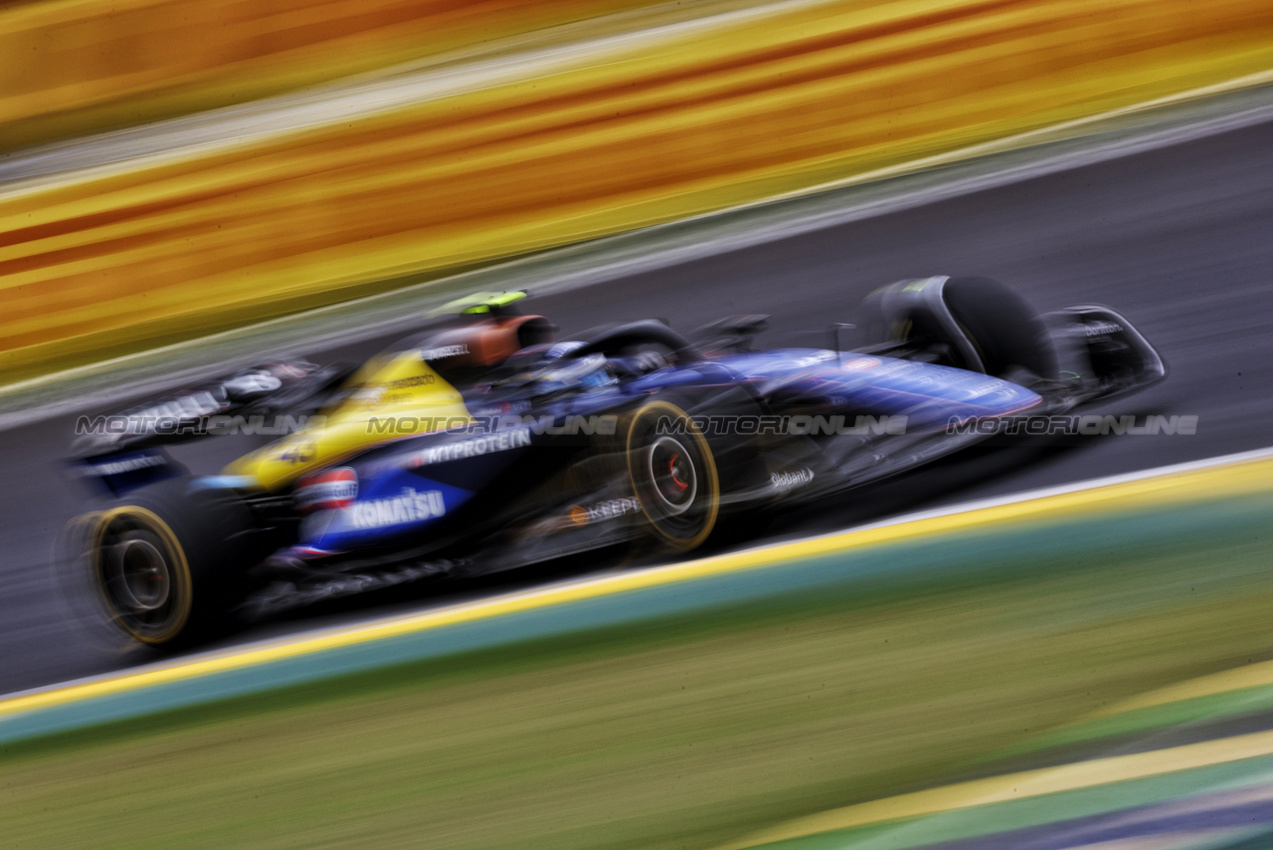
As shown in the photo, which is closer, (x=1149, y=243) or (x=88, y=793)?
(x=88, y=793)

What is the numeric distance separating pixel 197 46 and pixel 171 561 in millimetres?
6854

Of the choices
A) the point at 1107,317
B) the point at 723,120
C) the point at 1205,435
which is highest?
the point at 723,120

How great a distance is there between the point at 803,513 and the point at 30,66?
28.6 ft

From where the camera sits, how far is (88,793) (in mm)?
3191

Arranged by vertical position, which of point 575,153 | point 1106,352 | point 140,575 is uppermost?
point 575,153

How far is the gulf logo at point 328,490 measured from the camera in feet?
13.0

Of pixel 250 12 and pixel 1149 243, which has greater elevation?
pixel 250 12

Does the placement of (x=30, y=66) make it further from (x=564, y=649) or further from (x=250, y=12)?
(x=564, y=649)

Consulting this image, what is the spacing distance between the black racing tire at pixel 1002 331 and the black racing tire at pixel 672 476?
1198mm

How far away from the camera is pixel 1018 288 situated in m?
5.44

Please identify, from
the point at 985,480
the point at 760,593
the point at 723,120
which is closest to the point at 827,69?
the point at 723,120

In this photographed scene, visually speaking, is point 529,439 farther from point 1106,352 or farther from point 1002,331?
point 1106,352

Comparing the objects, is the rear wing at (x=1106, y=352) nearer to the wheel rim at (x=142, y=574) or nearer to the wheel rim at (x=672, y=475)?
the wheel rim at (x=672, y=475)

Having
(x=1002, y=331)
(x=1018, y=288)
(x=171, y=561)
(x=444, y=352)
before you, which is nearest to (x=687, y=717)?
(x=444, y=352)
